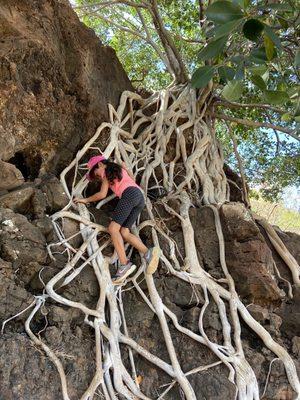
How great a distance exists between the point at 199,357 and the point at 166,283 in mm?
607

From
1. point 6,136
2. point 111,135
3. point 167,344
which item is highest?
point 111,135

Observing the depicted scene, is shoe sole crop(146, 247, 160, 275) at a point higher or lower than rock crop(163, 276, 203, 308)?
higher

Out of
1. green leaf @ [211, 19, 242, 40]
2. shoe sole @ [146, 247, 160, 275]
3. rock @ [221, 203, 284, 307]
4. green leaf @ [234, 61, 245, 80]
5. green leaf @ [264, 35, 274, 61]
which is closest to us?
green leaf @ [211, 19, 242, 40]

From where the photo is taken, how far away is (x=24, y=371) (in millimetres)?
2379

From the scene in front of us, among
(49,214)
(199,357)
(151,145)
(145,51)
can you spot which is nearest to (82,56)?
(151,145)

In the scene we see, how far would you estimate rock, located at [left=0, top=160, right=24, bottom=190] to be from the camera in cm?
315

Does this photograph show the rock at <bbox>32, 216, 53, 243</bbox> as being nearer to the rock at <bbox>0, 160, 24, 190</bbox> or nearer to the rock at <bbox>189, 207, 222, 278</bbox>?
the rock at <bbox>0, 160, 24, 190</bbox>

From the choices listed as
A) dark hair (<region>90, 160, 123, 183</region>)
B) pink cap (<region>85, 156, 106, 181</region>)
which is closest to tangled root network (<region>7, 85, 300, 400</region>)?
pink cap (<region>85, 156, 106, 181</region>)

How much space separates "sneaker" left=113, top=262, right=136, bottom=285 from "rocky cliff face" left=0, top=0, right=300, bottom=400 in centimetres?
15

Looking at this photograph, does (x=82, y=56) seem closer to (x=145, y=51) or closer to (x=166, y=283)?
(x=166, y=283)

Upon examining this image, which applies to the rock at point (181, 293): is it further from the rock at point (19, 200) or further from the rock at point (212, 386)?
the rock at point (19, 200)

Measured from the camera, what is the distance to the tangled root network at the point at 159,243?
8.96ft

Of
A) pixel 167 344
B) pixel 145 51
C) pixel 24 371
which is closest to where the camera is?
pixel 24 371

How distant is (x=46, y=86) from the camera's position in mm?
3682
